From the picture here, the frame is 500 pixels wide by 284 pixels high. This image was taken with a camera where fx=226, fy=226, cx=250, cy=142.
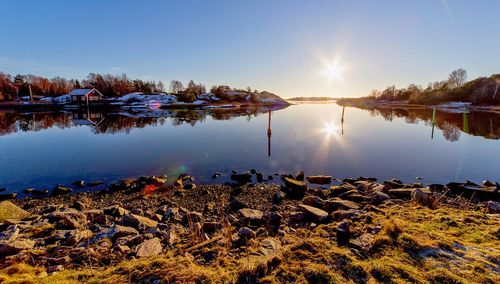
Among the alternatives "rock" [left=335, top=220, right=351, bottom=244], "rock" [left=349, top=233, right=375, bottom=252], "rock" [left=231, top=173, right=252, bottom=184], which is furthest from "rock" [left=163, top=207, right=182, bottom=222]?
"rock" [left=349, top=233, right=375, bottom=252]

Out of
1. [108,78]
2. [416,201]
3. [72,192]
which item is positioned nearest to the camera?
[416,201]

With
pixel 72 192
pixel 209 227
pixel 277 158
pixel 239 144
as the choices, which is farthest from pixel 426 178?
pixel 72 192

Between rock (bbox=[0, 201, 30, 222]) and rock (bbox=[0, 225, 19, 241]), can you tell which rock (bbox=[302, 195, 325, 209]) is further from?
rock (bbox=[0, 201, 30, 222])

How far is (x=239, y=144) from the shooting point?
23.5 m

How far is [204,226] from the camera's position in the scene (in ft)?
21.5

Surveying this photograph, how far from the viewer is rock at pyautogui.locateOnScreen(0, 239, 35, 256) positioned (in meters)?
5.12

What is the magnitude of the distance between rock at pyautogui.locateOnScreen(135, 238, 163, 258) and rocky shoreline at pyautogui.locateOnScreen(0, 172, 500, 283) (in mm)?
22

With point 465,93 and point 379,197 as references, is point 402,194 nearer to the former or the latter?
point 379,197

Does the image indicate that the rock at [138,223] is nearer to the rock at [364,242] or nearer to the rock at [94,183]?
the rock at [364,242]

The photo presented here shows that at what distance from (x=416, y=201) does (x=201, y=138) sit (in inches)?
883

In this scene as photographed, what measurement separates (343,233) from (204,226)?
374 cm

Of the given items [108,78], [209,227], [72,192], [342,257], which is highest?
[108,78]

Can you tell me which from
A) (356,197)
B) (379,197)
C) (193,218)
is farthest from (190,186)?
(379,197)

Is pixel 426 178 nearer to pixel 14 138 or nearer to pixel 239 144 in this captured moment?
pixel 239 144
